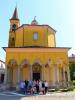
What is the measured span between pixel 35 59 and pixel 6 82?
5384mm

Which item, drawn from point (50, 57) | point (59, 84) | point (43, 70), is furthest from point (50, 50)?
point (59, 84)

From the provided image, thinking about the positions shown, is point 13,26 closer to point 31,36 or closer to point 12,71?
point 31,36


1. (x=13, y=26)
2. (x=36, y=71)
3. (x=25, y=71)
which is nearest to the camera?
(x=25, y=71)

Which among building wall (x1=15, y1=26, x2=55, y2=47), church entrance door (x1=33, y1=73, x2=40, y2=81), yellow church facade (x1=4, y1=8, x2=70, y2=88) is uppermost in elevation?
building wall (x1=15, y1=26, x2=55, y2=47)

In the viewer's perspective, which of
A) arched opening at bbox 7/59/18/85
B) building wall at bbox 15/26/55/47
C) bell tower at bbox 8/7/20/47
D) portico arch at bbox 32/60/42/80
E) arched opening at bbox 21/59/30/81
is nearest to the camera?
arched opening at bbox 7/59/18/85

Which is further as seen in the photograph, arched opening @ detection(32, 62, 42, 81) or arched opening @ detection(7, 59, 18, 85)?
arched opening @ detection(32, 62, 42, 81)

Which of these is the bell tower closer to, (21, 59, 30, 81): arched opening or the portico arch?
(21, 59, 30, 81): arched opening

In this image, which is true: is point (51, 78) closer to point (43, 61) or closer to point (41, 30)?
point (43, 61)

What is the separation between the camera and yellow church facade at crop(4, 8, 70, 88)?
2870 centimetres

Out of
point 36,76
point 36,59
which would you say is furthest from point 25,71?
point 36,59

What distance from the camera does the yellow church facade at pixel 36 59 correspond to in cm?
2870

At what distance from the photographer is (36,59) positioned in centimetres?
2880

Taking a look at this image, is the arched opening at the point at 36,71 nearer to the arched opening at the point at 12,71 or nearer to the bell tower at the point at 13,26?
the arched opening at the point at 12,71

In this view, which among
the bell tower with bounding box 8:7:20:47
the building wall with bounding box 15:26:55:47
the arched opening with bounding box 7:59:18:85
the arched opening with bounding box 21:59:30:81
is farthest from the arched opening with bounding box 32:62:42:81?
the bell tower with bounding box 8:7:20:47
